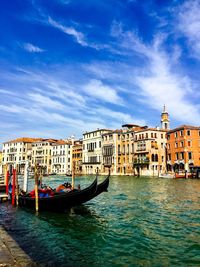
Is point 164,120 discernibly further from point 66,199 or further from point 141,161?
point 66,199

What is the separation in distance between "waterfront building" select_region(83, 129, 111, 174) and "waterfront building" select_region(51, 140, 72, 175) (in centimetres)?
577

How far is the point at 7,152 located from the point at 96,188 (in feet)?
233

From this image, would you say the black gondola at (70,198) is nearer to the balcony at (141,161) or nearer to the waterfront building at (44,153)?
the balcony at (141,161)

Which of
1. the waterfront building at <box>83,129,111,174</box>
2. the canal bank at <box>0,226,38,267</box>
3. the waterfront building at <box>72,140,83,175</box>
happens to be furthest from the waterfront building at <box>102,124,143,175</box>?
the canal bank at <box>0,226,38,267</box>

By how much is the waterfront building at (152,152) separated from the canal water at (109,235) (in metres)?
34.3

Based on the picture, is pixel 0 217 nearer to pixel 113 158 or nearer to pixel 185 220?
pixel 185 220

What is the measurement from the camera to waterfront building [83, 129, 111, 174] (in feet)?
189

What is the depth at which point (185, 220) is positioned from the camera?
8.96 metres

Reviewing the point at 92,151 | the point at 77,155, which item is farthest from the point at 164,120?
the point at 77,155

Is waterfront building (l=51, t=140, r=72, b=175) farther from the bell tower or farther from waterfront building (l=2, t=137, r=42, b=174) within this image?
the bell tower

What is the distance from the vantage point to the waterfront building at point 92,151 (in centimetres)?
5753

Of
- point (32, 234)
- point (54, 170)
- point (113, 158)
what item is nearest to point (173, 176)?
point (113, 158)

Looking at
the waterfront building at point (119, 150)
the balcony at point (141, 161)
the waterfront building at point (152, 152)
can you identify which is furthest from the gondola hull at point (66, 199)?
the waterfront building at point (119, 150)

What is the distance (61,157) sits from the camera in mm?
66750
